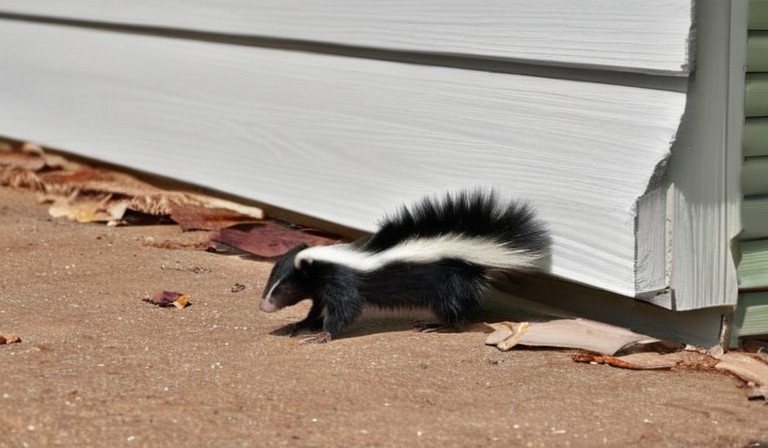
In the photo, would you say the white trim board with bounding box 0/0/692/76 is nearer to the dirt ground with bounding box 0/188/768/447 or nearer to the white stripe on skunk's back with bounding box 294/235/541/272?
the white stripe on skunk's back with bounding box 294/235/541/272

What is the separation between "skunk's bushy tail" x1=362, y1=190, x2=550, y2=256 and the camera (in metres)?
4.67

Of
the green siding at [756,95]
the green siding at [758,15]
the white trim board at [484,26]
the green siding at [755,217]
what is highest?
the green siding at [758,15]

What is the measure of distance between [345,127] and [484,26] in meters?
1.03

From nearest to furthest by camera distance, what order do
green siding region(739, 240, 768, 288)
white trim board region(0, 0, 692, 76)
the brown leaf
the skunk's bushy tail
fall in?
white trim board region(0, 0, 692, 76) < green siding region(739, 240, 768, 288) < the skunk's bushy tail < the brown leaf

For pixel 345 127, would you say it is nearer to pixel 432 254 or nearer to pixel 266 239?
pixel 266 239

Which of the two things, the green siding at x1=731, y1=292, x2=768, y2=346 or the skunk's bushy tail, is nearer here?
the green siding at x1=731, y1=292, x2=768, y2=346

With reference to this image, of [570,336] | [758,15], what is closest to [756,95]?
[758,15]

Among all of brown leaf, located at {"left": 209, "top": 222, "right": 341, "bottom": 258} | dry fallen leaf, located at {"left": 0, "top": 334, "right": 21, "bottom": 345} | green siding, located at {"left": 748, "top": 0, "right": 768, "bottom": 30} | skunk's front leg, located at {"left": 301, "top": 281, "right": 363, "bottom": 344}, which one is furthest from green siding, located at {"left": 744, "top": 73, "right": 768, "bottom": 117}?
dry fallen leaf, located at {"left": 0, "top": 334, "right": 21, "bottom": 345}

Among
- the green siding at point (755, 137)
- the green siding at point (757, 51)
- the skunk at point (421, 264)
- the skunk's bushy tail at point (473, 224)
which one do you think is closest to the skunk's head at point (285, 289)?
the skunk at point (421, 264)

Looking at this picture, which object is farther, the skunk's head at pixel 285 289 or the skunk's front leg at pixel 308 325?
the skunk's head at pixel 285 289

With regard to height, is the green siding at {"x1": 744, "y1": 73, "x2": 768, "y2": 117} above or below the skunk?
above

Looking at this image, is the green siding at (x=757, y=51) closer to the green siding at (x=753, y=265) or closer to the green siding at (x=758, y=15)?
the green siding at (x=758, y=15)

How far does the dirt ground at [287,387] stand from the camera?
3.54 metres

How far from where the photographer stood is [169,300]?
5.09 metres
